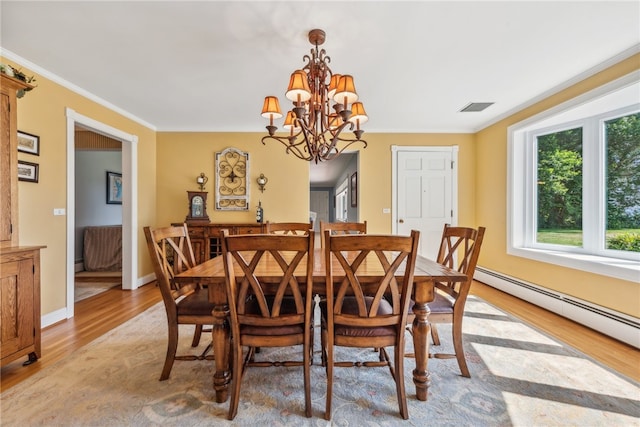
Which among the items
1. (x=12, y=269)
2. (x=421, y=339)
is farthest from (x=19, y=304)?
(x=421, y=339)

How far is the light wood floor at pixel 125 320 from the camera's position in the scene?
1933mm

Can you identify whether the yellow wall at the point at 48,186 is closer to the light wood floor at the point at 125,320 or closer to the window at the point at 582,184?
the light wood floor at the point at 125,320

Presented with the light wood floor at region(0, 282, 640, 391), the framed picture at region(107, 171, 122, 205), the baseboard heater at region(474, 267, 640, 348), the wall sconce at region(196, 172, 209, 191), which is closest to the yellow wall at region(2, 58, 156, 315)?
the light wood floor at region(0, 282, 640, 391)

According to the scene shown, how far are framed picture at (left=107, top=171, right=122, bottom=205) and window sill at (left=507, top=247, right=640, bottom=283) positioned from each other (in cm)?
710

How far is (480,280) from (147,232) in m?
4.44

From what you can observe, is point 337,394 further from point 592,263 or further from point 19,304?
point 592,263

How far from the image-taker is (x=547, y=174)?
3.45m

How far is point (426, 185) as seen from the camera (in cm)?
455

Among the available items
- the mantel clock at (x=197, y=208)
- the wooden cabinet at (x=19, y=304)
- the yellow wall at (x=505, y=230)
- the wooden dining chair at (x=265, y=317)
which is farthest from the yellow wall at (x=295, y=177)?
the wooden dining chair at (x=265, y=317)

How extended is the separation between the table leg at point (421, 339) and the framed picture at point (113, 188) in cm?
624

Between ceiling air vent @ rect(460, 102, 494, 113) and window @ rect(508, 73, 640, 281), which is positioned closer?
window @ rect(508, 73, 640, 281)

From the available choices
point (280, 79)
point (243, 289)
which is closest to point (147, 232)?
point (243, 289)

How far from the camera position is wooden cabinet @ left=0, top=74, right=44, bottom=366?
70.3 inches

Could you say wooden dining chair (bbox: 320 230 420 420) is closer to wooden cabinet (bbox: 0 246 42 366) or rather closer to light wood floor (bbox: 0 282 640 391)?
light wood floor (bbox: 0 282 640 391)
